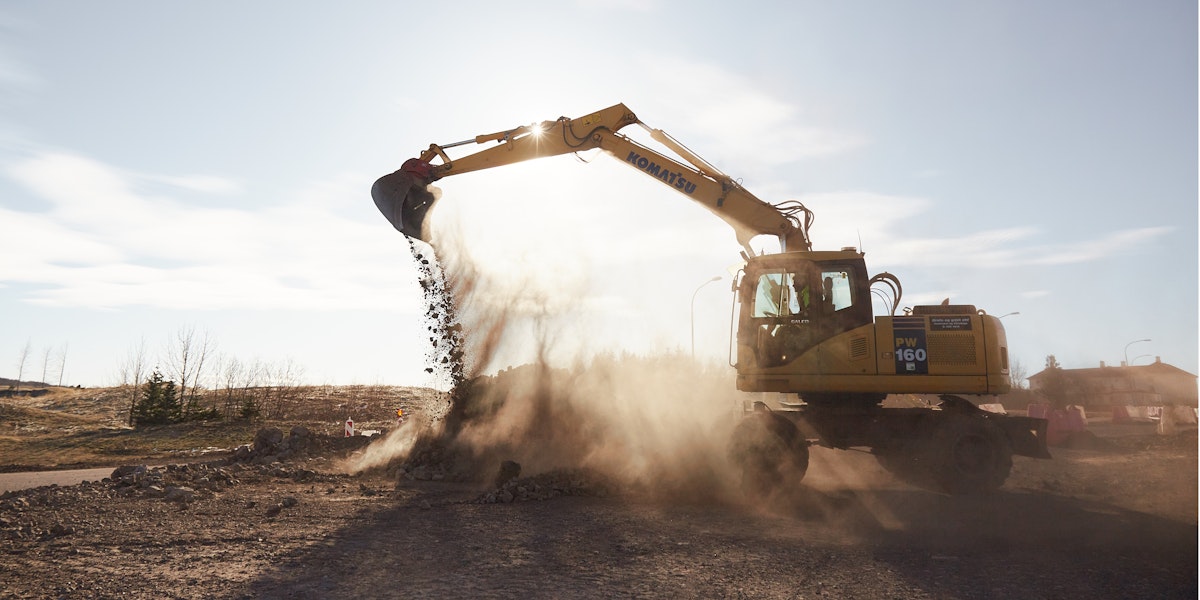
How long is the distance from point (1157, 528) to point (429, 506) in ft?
36.3

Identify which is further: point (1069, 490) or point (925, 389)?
point (1069, 490)

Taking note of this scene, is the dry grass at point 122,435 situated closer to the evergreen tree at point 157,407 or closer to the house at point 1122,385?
the evergreen tree at point 157,407

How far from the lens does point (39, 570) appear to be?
7574mm

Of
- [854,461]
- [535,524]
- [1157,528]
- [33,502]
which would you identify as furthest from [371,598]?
[854,461]

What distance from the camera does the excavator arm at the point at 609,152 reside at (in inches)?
550

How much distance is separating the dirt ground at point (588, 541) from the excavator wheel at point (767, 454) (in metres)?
0.38

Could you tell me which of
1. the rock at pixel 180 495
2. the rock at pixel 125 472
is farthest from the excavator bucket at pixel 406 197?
the rock at pixel 125 472

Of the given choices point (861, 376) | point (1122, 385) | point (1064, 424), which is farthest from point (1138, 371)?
point (861, 376)

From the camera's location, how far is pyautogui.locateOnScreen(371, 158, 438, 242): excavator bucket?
1466 centimetres

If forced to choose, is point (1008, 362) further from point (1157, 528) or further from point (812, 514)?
point (812, 514)

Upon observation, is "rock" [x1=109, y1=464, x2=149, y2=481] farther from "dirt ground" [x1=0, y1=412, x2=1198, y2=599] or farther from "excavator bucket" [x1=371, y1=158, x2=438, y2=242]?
"excavator bucket" [x1=371, y1=158, x2=438, y2=242]

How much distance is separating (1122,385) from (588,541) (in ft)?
284

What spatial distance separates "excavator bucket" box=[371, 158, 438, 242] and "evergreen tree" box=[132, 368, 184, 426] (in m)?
27.3

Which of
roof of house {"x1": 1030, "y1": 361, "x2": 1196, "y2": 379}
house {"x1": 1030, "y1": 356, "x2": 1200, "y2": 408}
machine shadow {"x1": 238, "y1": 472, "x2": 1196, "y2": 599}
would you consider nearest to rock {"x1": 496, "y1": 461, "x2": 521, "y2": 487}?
machine shadow {"x1": 238, "y1": 472, "x2": 1196, "y2": 599}
